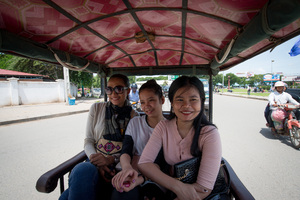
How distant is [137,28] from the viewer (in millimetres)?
1814

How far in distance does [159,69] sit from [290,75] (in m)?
46.0

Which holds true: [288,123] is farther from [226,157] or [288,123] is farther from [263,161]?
[226,157]

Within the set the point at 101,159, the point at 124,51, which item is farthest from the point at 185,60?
the point at 101,159

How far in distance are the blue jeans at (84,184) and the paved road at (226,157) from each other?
1.59 metres

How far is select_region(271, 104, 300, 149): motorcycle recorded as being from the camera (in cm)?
400

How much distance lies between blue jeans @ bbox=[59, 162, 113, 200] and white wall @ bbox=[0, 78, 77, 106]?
15.0 metres

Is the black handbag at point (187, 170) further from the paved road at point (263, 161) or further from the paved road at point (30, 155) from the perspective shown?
the paved road at point (30, 155)

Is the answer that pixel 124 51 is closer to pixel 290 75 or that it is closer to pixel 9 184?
pixel 9 184

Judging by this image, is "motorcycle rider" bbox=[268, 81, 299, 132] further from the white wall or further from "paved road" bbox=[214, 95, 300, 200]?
the white wall

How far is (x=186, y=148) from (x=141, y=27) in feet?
4.41

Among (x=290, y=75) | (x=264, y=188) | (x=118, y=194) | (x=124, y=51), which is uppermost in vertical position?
(x=290, y=75)

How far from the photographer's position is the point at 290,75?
36.2m

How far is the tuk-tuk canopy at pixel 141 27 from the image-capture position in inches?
47.4

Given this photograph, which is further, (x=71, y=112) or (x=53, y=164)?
(x=71, y=112)
